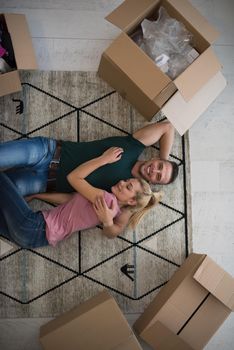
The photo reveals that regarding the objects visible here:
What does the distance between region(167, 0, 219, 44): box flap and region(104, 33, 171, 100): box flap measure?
0.33 metres

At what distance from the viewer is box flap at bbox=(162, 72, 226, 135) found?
2090 millimetres

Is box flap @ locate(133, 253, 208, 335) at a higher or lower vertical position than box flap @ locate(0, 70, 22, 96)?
lower

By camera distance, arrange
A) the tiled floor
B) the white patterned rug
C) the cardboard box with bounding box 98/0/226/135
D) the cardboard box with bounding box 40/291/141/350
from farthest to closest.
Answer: the tiled floor
the white patterned rug
the cardboard box with bounding box 98/0/226/135
the cardboard box with bounding box 40/291/141/350

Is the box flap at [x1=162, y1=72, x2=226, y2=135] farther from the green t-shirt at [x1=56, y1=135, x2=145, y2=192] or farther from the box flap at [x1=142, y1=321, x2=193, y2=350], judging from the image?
the box flap at [x1=142, y1=321, x2=193, y2=350]

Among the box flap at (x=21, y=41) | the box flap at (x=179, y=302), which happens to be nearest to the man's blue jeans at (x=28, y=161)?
the box flap at (x=21, y=41)

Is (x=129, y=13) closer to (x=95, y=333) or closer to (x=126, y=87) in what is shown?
(x=126, y=87)

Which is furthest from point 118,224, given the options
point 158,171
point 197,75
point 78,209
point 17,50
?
point 17,50

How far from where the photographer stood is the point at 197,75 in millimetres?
2049

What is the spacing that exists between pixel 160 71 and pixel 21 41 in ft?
2.58

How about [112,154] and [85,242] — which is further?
[85,242]

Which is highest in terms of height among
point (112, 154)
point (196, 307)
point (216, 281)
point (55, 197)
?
point (112, 154)

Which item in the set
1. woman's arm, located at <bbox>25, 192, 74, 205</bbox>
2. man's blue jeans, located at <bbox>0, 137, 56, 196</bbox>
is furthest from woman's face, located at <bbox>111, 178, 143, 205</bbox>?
man's blue jeans, located at <bbox>0, 137, 56, 196</bbox>

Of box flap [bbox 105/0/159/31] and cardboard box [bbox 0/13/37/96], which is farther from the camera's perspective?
cardboard box [bbox 0/13/37/96]

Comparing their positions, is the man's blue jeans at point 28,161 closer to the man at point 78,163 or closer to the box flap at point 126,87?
the man at point 78,163
